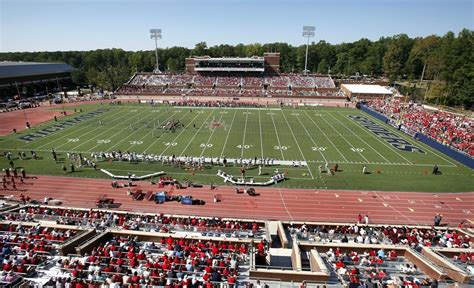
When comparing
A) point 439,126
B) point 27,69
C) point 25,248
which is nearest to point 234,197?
point 25,248

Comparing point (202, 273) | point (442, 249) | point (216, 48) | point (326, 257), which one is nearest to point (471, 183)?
point (442, 249)

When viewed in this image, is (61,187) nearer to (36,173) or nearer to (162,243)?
(36,173)

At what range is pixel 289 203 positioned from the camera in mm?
23156

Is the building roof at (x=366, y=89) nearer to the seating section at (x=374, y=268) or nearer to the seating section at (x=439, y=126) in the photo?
the seating section at (x=439, y=126)

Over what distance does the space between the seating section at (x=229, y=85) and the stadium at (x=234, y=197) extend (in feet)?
53.7

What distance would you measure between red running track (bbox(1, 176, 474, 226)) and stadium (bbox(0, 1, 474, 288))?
6.0 inches

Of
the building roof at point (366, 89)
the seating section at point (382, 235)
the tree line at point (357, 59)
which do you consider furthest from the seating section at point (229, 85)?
the seating section at point (382, 235)

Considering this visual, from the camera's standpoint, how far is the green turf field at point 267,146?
Answer: 2759cm

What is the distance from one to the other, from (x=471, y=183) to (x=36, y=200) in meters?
Answer: 38.1

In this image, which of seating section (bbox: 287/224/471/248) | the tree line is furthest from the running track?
the tree line

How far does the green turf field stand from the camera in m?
27.6

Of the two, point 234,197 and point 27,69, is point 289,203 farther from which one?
point 27,69

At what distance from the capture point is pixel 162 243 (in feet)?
48.1

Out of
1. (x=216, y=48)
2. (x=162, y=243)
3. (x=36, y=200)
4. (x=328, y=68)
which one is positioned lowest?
(x=36, y=200)
